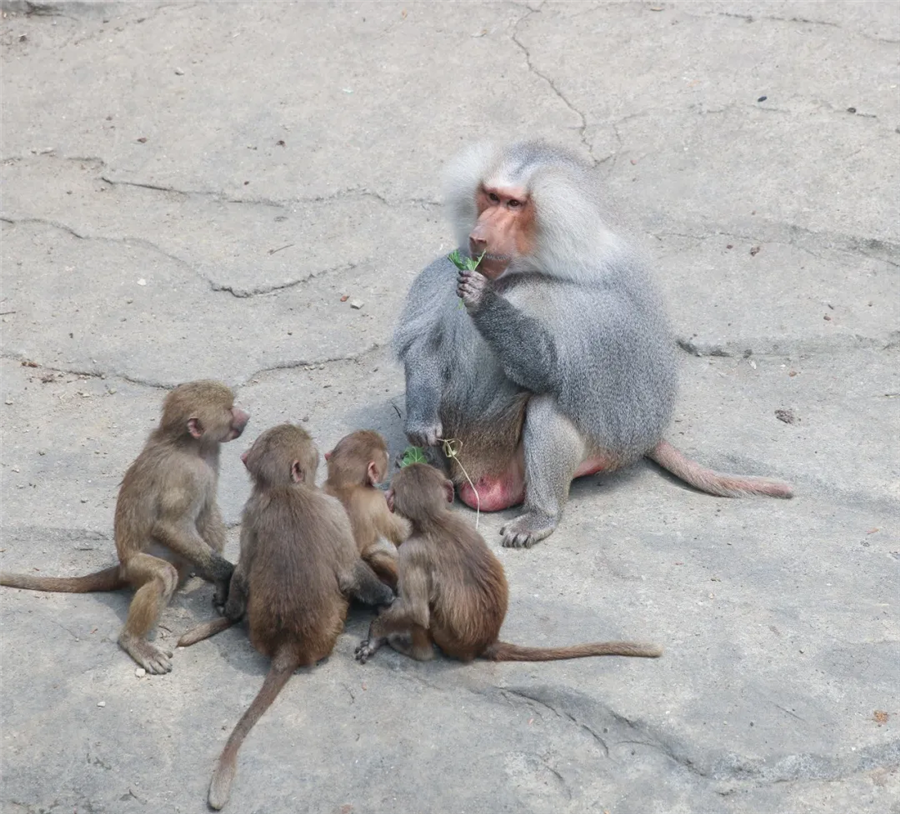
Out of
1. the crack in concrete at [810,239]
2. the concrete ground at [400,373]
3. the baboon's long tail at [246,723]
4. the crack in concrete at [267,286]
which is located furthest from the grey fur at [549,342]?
the crack in concrete at [810,239]

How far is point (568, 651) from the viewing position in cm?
410

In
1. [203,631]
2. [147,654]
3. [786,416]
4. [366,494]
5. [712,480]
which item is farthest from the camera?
[786,416]

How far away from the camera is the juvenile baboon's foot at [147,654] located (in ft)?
13.4

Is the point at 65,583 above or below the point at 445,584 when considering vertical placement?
below

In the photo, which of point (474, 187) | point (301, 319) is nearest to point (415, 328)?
point (474, 187)

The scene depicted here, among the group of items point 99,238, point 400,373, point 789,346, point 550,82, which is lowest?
point 400,373

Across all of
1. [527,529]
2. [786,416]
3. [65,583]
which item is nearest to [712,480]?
[786,416]

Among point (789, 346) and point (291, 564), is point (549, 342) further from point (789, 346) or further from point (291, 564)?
point (789, 346)

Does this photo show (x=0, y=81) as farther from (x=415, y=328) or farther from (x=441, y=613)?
(x=441, y=613)

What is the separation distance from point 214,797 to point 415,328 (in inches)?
87.9

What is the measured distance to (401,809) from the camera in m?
3.60

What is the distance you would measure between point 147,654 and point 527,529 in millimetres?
1525

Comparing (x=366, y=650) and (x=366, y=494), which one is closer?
(x=366, y=650)

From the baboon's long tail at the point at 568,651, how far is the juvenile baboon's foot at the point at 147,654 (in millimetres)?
990
